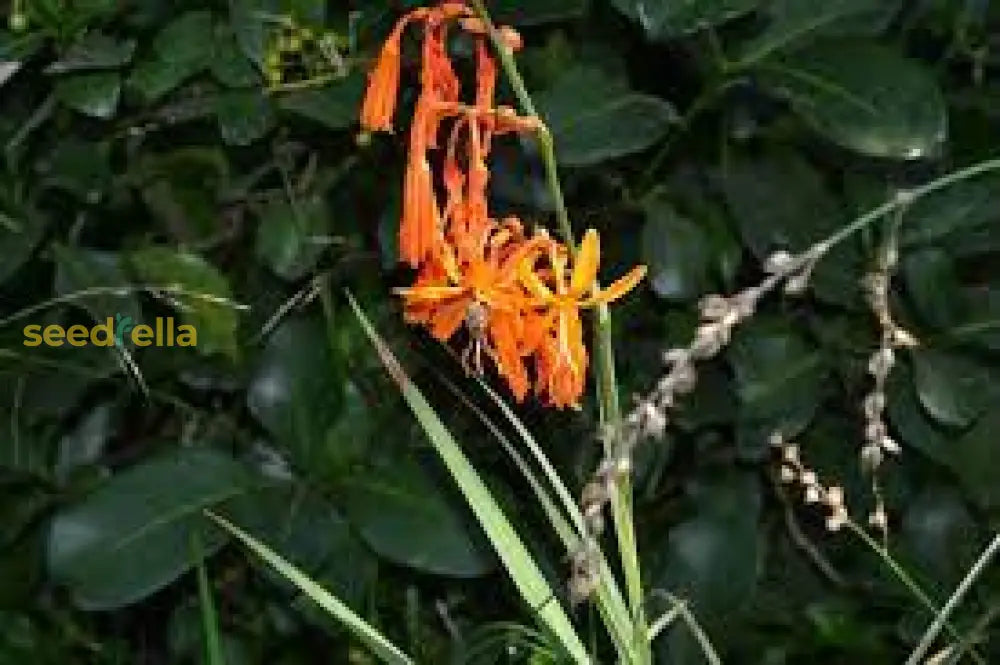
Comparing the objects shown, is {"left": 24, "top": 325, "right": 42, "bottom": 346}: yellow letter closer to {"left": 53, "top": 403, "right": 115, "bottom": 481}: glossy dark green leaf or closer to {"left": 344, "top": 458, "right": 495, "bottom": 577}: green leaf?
{"left": 53, "top": 403, "right": 115, "bottom": 481}: glossy dark green leaf

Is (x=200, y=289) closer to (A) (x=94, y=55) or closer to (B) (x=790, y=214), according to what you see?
(A) (x=94, y=55)

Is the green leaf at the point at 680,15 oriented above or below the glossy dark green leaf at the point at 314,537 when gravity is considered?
above

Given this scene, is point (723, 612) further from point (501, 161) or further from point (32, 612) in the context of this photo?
point (32, 612)

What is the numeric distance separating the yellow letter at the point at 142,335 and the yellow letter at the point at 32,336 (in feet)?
0.34

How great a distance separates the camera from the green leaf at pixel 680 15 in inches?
51.1

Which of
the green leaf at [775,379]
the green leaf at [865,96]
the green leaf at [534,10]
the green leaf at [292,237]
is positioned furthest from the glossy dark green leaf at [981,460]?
the green leaf at [292,237]

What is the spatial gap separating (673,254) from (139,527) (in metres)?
0.49

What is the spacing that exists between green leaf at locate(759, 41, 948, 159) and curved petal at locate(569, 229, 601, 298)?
45 cm

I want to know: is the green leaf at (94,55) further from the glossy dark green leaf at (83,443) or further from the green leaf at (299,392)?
the glossy dark green leaf at (83,443)

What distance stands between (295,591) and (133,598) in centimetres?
13

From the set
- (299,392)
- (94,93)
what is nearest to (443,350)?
(299,392)

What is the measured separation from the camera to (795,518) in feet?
5.57

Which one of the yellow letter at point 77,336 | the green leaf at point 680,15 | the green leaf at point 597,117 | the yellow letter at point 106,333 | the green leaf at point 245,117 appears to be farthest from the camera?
the yellow letter at point 77,336

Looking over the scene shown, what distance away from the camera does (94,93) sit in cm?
155
